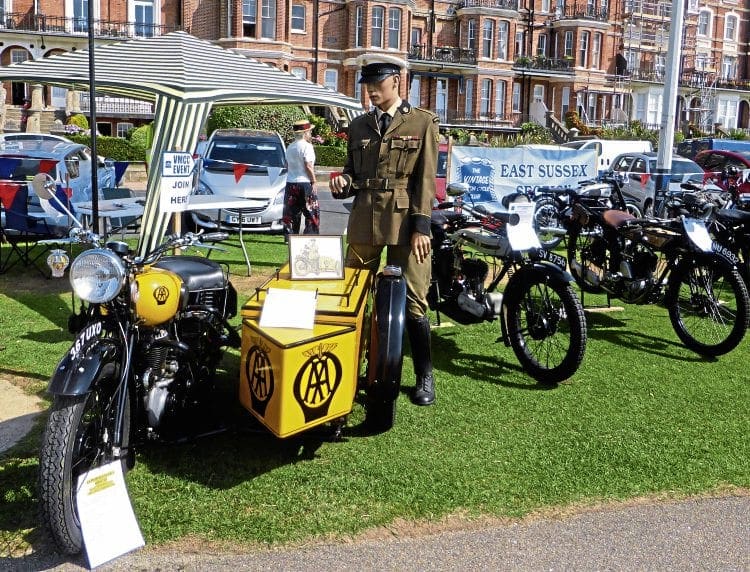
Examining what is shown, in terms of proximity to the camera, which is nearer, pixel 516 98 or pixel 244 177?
pixel 244 177

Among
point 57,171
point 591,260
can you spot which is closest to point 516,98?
point 57,171

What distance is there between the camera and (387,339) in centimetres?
404

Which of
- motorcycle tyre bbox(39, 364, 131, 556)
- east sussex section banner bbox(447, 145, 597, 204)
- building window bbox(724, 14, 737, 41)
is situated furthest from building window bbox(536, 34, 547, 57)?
motorcycle tyre bbox(39, 364, 131, 556)

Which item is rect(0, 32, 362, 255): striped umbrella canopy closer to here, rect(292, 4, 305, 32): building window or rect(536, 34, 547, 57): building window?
rect(292, 4, 305, 32): building window

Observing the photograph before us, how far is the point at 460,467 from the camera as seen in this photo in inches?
161

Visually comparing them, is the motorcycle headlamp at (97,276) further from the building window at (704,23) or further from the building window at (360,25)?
the building window at (704,23)

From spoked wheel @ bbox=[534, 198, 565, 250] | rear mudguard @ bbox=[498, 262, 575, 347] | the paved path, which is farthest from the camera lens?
spoked wheel @ bbox=[534, 198, 565, 250]

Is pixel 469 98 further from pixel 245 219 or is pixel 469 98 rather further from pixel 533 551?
pixel 533 551

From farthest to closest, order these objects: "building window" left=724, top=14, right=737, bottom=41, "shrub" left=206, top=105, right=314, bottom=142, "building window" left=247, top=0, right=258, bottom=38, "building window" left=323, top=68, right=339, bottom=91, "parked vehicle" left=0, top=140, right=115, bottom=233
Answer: "building window" left=724, top=14, right=737, bottom=41
"building window" left=323, top=68, right=339, bottom=91
"building window" left=247, top=0, right=258, bottom=38
"shrub" left=206, top=105, right=314, bottom=142
"parked vehicle" left=0, top=140, right=115, bottom=233

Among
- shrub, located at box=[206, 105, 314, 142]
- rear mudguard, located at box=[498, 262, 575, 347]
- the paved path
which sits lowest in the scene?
the paved path

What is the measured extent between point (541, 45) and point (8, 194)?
48873 millimetres

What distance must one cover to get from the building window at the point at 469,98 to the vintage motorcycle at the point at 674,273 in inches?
1718

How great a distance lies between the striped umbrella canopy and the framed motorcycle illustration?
2.82 meters

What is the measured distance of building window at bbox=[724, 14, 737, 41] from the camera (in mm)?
61844
